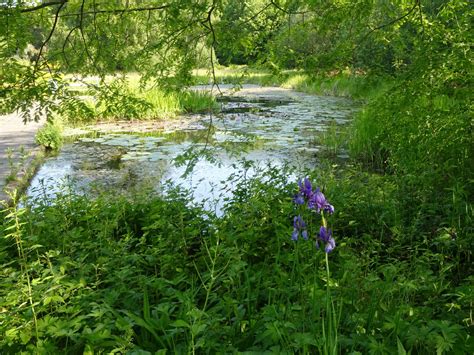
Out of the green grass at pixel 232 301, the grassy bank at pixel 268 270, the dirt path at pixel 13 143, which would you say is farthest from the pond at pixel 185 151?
the green grass at pixel 232 301

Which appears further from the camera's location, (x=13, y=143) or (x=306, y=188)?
(x=13, y=143)

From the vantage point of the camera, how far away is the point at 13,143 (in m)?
7.85

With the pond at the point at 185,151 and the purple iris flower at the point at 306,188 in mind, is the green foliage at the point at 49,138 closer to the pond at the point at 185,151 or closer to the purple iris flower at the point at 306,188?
the pond at the point at 185,151

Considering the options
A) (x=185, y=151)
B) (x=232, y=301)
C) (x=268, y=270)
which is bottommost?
(x=268, y=270)

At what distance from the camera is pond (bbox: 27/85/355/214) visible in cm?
546

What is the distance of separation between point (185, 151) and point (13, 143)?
4.62 meters

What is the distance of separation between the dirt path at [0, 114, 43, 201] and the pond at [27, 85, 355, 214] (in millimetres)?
382

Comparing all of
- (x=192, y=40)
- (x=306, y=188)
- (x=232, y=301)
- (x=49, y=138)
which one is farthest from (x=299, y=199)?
(x=49, y=138)

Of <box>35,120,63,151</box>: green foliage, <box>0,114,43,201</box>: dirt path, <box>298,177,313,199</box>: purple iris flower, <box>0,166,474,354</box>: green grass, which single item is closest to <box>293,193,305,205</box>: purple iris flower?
<box>298,177,313,199</box>: purple iris flower

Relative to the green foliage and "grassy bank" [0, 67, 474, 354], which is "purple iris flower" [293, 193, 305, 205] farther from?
the green foliage

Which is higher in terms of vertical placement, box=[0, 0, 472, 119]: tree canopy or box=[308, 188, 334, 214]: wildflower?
box=[0, 0, 472, 119]: tree canopy

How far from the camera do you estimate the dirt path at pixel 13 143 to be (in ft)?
19.2

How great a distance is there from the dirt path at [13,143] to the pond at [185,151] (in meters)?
0.38

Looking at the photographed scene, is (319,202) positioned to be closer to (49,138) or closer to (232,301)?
(232,301)
